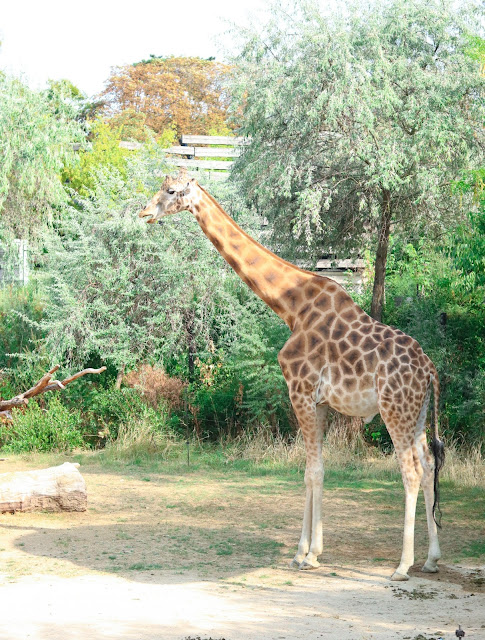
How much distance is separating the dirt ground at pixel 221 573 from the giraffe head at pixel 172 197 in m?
3.31

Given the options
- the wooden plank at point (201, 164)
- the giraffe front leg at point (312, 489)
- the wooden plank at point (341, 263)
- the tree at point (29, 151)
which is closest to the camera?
the giraffe front leg at point (312, 489)

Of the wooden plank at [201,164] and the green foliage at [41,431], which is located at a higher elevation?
the wooden plank at [201,164]

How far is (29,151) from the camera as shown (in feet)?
59.7

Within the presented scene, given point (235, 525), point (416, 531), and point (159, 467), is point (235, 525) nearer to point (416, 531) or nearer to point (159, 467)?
point (416, 531)

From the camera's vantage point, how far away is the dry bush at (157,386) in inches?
610

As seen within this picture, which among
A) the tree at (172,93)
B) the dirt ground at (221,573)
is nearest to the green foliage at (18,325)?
the dirt ground at (221,573)

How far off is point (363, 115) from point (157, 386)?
587cm

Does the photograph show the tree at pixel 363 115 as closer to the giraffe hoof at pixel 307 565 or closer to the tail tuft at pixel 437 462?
the tail tuft at pixel 437 462

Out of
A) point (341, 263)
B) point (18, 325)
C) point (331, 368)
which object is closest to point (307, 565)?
point (331, 368)

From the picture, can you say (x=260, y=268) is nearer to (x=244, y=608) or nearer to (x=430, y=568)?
(x=430, y=568)

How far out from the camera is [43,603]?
648 centimetres

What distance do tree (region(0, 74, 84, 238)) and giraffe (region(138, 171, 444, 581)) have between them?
418 inches

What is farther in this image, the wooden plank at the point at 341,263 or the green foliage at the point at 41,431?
the wooden plank at the point at 341,263

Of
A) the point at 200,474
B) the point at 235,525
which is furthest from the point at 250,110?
the point at 235,525
